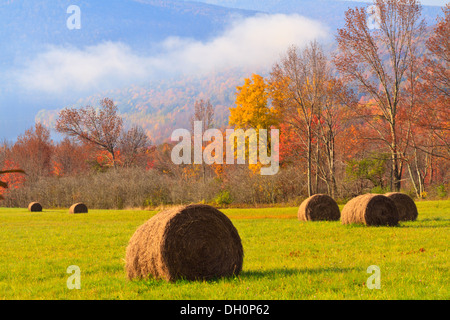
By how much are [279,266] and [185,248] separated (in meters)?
2.58

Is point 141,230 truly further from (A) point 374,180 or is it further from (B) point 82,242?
(A) point 374,180

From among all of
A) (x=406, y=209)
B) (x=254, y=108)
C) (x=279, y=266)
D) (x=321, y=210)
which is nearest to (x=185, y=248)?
Answer: (x=279, y=266)

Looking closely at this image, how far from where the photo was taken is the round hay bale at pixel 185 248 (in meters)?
7.80

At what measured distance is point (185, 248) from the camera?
7.89 m

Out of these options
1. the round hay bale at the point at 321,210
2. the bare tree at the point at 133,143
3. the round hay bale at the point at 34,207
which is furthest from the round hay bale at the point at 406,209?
the bare tree at the point at 133,143

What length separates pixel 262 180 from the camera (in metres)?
38.5

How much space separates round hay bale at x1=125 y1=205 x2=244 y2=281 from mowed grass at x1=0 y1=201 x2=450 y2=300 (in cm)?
28

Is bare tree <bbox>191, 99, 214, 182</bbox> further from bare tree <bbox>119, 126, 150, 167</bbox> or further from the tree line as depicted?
bare tree <bbox>119, 126, 150, 167</bbox>

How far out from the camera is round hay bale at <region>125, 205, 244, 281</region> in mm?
7801

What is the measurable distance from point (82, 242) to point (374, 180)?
95.5ft

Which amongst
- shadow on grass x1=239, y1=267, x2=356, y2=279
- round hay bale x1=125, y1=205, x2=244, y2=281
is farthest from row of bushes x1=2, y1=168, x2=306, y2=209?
round hay bale x1=125, y1=205, x2=244, y2=281

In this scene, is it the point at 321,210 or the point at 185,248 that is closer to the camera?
the point at 185,248

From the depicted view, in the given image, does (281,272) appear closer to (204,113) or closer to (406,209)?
(406,209)
